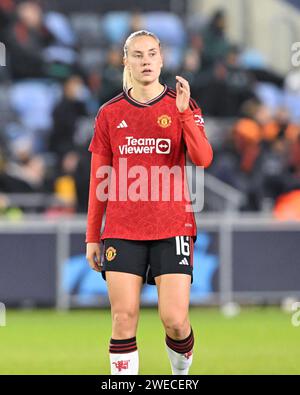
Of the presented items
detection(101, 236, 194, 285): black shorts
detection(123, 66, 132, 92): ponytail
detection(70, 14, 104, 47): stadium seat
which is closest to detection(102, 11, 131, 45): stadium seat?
detection(70, 14, 104, 47): stadium seat

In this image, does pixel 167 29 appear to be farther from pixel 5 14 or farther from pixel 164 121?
pixel 164 121

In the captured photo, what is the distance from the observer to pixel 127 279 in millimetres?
8391

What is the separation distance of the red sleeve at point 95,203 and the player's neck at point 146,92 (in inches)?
16.9

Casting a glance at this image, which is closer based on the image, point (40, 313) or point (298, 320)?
point (298, 320)

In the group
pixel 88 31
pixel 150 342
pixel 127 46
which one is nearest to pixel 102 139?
pixel 127 46

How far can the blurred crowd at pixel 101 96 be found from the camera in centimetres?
1961

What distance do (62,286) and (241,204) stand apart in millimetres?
3593

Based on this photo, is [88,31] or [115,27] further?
[88,31]

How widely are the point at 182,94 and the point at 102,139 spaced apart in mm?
678

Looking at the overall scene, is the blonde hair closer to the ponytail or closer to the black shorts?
the ponytail

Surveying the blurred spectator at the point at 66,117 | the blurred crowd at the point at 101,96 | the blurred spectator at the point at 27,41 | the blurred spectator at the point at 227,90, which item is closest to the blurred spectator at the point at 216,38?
the blurred crowd at the point at 101,96

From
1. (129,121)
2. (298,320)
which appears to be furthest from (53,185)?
(129,121)

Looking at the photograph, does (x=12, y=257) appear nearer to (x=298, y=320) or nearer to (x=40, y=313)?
(x=40, y=313)

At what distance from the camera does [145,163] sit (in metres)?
8.48
